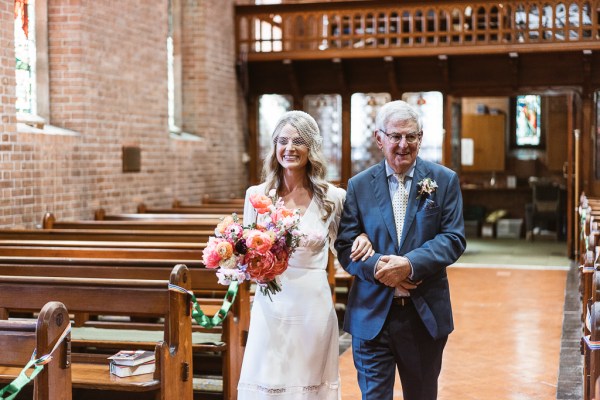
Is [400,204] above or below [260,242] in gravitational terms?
above

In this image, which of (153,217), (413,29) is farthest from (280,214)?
(413,29)

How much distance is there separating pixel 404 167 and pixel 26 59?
660 cm

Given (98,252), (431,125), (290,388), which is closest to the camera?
(290,388)

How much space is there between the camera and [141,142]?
10.5 meters

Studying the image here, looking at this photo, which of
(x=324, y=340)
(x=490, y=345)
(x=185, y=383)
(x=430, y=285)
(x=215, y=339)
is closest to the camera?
(x=430, y=285)

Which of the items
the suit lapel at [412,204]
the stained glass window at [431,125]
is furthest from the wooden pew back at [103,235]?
the stained glass window at [431,125]

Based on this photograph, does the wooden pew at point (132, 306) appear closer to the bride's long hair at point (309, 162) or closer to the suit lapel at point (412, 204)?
the bride's long hair at point (309, 162)

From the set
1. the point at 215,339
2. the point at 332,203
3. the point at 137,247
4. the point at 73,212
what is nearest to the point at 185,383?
the point at 215,339

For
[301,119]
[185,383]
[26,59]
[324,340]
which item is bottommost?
[185,383]

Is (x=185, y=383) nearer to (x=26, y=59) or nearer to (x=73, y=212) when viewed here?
(x=73, y=212)

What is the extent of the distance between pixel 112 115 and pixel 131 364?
5933 mm

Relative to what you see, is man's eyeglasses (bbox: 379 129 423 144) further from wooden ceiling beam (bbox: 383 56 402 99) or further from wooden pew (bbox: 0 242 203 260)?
wooden ceiling beam (bbox: 383 56 402 99)

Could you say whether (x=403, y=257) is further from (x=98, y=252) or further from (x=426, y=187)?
(x=98, y=252)

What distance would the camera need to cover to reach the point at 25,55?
9039 mm
